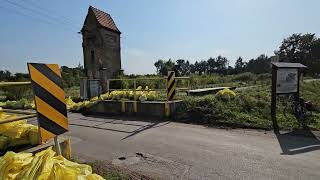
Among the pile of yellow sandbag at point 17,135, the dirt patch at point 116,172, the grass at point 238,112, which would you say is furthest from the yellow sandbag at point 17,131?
the grass at point 238,112

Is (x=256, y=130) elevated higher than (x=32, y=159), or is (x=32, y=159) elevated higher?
(x=32, y=159)

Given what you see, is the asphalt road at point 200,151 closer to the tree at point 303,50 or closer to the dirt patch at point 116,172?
the dirt patch at point 116,172

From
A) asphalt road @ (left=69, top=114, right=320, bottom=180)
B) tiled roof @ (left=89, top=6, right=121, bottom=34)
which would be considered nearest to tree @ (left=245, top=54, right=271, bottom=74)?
tiled roof @ (left=89, top=6, right=121, bottom=34)

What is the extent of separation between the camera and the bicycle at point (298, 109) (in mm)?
10026

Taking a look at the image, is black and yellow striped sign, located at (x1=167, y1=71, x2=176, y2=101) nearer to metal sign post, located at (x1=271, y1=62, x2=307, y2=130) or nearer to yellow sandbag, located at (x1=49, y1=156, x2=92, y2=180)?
metal sign post, located at (x1=271, y1=62, x2=307, y2=130)

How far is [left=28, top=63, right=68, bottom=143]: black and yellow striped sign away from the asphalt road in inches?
85.2

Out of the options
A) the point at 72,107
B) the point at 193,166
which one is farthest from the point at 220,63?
the point at 193,166

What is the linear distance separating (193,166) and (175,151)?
1.06 meters

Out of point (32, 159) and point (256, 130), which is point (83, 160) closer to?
point (32, 159)

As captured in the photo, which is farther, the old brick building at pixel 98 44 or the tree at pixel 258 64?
the tree at pixel 258 64

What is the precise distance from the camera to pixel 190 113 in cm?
1082

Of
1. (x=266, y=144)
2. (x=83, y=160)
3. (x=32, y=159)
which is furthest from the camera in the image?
(x=266, y=144)

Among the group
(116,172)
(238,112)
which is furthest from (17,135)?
(238,112)

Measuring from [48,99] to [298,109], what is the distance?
9018 mm
